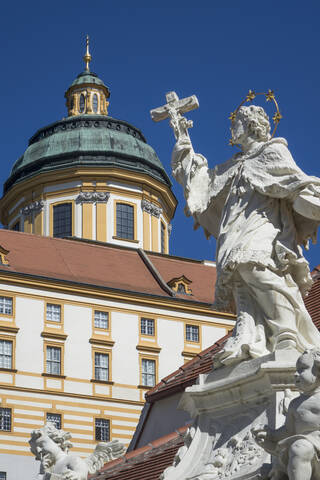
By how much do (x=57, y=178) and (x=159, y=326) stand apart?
15469 millimetres

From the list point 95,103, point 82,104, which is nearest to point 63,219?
point 82,104

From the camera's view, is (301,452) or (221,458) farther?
(221,458)

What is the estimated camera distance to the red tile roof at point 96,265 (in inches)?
2426

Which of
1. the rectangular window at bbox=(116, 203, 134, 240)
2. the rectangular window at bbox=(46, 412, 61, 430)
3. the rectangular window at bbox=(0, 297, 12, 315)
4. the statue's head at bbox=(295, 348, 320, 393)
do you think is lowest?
the statue's head at bbox=(295, 348, 320, 393)

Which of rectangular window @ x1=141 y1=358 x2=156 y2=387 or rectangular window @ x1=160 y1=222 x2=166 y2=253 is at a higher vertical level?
rectangular window @ x1=160 y1=222 x2=166 y2=253

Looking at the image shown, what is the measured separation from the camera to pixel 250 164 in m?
10.5

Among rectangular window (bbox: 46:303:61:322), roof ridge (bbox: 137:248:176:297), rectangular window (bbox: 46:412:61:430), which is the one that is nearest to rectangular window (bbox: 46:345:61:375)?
rectangular window (bbox: 46:303:61:322)

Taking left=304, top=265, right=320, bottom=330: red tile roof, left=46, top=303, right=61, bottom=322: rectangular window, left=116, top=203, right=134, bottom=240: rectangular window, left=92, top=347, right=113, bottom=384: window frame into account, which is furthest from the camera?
left=116, top=203, right=134, bottom=240: rectangular window

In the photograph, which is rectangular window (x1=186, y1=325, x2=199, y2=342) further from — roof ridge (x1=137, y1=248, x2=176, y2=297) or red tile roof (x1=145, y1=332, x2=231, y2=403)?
red tile roof (x1=145, y1=332, x2=231, y2=403)

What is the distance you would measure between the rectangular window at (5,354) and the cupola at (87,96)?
25540 mm

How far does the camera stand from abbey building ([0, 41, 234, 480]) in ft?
188

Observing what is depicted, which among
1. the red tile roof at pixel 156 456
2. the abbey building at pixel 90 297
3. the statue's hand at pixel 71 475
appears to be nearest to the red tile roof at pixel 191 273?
the abbey building at pixel 90 297

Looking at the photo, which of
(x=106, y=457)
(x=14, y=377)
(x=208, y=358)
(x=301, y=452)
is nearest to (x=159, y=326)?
(x=14, y=377)

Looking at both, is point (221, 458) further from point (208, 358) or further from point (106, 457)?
point (208, 358)
